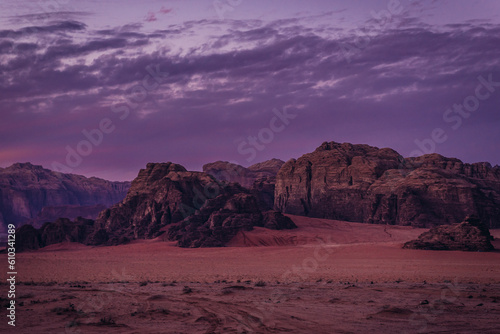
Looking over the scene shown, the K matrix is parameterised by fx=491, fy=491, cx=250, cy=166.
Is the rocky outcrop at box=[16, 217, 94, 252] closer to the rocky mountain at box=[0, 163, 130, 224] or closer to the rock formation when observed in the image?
the rock formation

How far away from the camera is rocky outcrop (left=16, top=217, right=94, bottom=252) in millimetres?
55438

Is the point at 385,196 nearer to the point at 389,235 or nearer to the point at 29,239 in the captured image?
the point at 389,235

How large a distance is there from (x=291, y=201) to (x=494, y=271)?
154ft

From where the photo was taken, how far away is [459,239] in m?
40.6

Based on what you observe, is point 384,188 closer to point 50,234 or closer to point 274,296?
point 50,234

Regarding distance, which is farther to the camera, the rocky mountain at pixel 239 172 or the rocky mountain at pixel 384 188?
the rocky mountain at pixel 239 172

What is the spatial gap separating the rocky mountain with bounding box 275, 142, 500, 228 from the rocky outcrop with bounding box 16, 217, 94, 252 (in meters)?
30.1

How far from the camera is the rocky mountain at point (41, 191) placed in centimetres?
13775

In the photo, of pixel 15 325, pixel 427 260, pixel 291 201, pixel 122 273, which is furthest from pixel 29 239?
pixel 15 325

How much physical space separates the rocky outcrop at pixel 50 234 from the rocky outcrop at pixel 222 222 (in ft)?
36.2

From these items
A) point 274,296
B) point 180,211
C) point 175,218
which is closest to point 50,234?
point 175,218

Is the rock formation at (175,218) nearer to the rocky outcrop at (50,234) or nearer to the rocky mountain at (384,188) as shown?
the rocky outcrop at (50,234)

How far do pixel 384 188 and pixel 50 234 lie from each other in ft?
139

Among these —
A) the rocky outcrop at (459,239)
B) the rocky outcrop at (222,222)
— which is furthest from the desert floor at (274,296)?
the rocky outcrop at (222,222)
